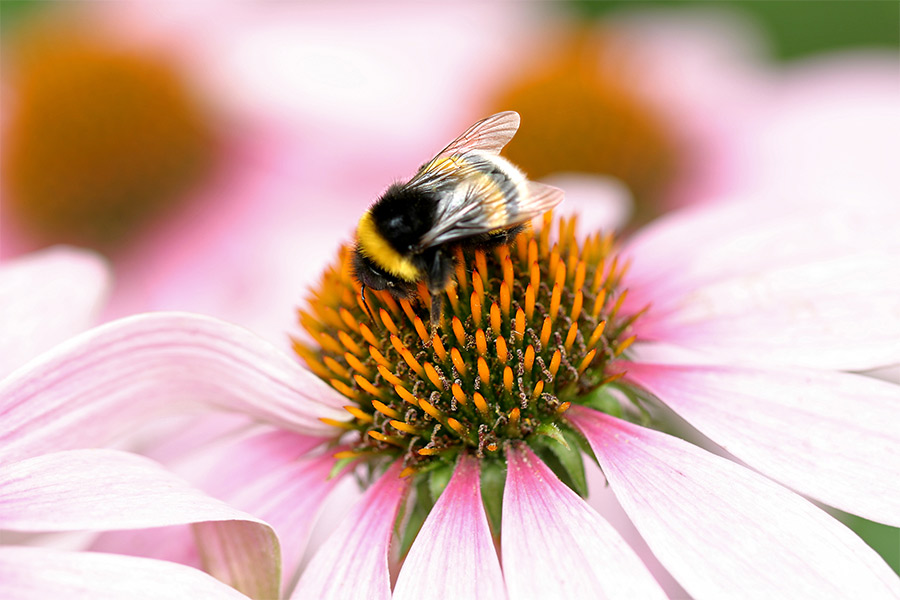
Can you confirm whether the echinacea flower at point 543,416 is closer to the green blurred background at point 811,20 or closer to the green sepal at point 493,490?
the green sepal at point 493,490

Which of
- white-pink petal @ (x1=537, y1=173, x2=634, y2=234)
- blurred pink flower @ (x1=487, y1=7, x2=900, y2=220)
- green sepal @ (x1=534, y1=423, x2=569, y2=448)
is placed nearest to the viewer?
green sepal @ (x1=534, y1=423, x2=569, y2=448)

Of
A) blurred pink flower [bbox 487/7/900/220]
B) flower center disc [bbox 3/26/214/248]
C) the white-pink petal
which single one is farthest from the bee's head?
flower center disc [bbox 3/26/214/248]

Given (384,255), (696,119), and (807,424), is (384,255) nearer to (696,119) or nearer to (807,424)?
(807,424)

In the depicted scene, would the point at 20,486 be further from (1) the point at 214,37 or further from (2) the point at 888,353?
(1) the point at 214,37

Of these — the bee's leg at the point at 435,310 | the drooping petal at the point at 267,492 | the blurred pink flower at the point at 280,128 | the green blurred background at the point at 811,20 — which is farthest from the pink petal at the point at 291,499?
the green blurred background at the point at 811,20

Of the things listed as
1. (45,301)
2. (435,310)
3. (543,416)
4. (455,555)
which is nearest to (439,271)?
(435,310)

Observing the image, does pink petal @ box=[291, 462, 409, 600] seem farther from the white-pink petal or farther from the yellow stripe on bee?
the white-pink petal
